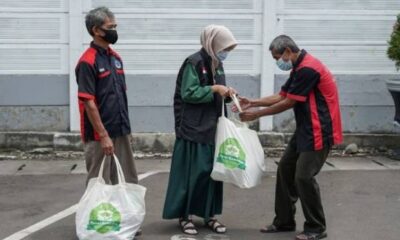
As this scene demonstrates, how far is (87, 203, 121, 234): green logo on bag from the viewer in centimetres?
482

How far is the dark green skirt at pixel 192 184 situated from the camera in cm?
526

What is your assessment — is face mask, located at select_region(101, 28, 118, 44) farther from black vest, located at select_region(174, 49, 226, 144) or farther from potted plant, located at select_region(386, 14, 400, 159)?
potted plant, located at select_region(386, 14, 400, 159)

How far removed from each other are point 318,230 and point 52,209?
8.57 feet

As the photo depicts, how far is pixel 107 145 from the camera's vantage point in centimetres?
491

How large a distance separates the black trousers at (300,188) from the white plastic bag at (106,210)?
49.9 inches

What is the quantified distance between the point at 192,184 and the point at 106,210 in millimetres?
789

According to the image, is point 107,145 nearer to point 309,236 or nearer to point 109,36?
point 109,36

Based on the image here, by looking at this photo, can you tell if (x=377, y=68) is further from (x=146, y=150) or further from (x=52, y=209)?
(x=52, y=209)

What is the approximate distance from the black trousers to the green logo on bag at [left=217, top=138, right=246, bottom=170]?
43 centimetres

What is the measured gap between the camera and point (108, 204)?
15.9 feet

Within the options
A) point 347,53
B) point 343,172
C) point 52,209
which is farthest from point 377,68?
point 52,209

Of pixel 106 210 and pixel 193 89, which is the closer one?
pixel 106 210

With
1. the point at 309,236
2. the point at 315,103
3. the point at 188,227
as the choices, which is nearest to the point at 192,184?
the point at 188,227

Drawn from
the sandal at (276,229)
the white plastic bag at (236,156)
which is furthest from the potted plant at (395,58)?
the white plastic bag at (236,156)
